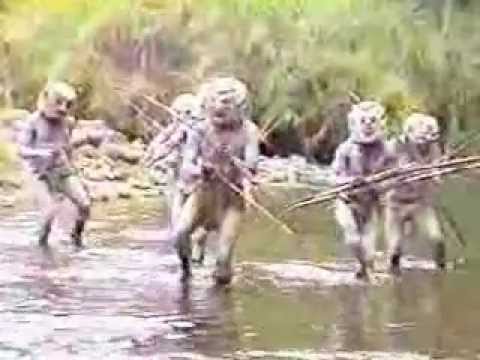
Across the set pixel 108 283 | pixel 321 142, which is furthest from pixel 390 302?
pixel 321 142

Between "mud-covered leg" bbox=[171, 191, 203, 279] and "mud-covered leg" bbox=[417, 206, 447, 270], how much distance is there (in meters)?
2.14

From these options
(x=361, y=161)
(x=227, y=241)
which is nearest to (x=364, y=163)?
(x=361, y=161)

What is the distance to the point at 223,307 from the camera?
33.9 ft

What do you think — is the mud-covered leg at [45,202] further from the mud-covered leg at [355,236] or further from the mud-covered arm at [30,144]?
the mud-covered leg at [355,236]

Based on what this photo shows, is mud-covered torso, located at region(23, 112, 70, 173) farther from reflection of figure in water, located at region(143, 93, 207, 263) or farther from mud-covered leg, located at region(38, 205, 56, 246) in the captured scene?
reflection of figure in water, located at region(143, 93, 207, 263)

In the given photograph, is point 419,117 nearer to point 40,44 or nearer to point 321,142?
point 321,142

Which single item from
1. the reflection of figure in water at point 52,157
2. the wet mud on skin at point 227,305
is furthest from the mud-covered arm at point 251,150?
the reflection of figure in water at point 52,157

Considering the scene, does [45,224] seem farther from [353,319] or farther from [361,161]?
[353,319]

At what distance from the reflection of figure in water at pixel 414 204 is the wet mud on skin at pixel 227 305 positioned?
0.83 feet

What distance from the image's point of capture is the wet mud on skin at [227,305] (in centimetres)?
902

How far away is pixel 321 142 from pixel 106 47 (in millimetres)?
3869

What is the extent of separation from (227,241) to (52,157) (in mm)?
2826

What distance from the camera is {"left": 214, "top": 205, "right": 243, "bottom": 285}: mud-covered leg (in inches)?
430

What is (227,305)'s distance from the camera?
10430 millimetres
